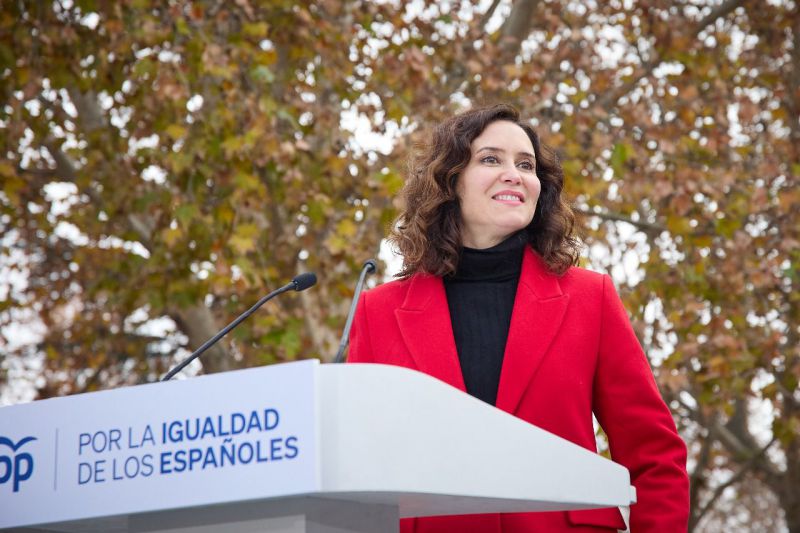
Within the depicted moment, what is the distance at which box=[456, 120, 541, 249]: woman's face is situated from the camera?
2.86 meters

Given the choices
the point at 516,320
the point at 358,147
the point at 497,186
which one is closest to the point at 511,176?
the point at 497,186

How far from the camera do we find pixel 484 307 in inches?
111

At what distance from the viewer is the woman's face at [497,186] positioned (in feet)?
9.37

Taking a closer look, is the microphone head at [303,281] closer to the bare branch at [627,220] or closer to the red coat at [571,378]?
the red coat at [571,378]

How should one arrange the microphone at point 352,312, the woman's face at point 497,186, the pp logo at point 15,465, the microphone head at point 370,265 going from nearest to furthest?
the pp logo at point 15,465 < the microphone at point 352,312 < the microphone head at point 370,265 < the woman's face at point 497,186

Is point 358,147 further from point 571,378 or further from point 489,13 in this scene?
point 571,378

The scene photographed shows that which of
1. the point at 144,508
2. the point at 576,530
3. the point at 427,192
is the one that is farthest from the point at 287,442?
the point at 427,192

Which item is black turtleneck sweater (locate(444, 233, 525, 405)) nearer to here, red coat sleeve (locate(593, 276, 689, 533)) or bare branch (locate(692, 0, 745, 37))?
red coat sleeve (locate(593, 276, 689, 533))

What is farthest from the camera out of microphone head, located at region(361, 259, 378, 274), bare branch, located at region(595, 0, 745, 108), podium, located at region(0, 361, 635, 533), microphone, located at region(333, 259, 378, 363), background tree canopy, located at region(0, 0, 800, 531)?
bare branch, located at region(595, 0, 745, 108)

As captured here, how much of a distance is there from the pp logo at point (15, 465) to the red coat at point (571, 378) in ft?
3.05

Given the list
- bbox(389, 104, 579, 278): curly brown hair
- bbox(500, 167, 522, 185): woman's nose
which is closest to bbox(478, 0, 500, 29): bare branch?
bbox(389, 104, 579, 278): curly brown hair

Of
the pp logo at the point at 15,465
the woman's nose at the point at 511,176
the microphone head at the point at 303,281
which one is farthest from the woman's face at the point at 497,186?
the pp logo at the point at 15,465

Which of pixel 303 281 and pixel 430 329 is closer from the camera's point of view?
pixel 303 281

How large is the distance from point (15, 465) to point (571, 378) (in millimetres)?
1264
